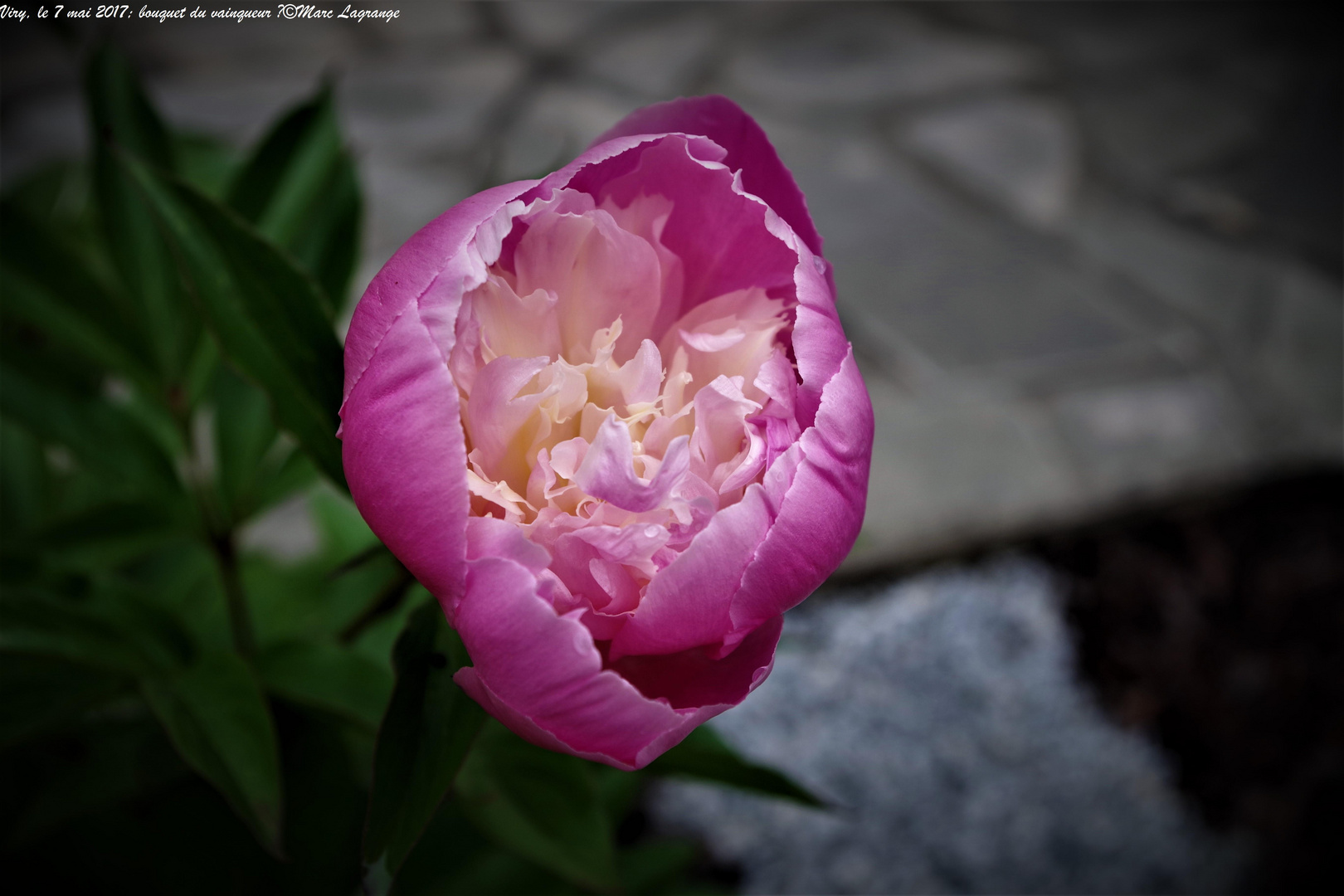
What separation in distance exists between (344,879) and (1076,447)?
4.83 ft

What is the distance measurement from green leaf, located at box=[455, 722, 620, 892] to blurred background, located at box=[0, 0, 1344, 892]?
0.20m

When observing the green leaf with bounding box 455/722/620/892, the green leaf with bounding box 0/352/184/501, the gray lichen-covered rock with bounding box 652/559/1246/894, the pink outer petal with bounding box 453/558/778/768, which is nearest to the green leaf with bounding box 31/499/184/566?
the green leaf with bounding box 0/352/184/501

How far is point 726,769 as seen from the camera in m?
0.50

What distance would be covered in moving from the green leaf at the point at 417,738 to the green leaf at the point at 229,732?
0.42ft

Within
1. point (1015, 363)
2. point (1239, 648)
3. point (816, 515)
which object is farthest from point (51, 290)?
point (1015, 363)

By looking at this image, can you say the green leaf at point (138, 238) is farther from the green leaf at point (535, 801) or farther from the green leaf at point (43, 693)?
the green leaf at point (535, 801)

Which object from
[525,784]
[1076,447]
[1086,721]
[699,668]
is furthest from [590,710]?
[1076,447]

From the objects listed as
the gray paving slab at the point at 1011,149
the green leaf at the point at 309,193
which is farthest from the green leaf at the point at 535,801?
the gray paving slab at the point at 1011,149

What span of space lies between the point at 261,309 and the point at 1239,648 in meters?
1.51

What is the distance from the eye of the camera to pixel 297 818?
0.63 meters

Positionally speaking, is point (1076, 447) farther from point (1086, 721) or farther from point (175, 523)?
point (175, 523)

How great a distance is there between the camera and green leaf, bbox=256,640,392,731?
0.51 m

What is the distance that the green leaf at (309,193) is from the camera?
0.64 meters

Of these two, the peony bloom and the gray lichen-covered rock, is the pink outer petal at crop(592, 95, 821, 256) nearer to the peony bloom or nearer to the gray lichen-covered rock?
the peony bloom
